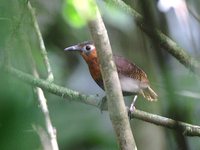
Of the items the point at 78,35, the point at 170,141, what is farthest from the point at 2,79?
the point at 78,35

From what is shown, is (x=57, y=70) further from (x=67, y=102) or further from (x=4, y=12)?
(x=4, y=12)

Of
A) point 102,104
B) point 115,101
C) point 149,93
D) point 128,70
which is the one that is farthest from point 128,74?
point 115,101

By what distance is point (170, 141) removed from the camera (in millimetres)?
737

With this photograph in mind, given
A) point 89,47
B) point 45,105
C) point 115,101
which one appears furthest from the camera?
point 89,47

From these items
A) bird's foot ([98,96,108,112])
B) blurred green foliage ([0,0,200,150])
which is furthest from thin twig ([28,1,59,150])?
bird's foot ([98,96,108,112])

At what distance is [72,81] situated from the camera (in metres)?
3.16

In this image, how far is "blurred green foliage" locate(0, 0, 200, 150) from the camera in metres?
0.63

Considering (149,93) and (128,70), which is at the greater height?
(128,70)

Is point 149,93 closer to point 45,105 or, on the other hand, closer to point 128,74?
point 128,74

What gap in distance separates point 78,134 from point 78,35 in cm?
142

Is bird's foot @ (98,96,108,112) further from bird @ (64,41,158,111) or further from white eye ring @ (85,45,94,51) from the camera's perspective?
white eye ring @ (85,45,94,51)

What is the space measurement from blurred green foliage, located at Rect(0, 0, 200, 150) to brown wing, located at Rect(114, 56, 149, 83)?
11cm

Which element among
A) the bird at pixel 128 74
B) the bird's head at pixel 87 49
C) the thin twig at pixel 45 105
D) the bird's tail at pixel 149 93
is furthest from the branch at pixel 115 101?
the bird's head at pixel 87 49

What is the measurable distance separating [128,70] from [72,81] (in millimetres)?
1009
